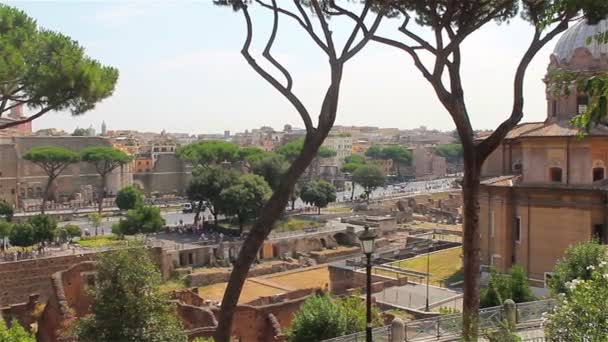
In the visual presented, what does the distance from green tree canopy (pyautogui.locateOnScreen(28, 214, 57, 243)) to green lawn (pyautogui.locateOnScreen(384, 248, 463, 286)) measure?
16.5 m

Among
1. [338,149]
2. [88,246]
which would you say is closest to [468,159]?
[88,246]

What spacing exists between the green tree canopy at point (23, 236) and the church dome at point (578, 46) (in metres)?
24.3

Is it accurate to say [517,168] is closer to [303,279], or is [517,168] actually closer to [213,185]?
[303,279]

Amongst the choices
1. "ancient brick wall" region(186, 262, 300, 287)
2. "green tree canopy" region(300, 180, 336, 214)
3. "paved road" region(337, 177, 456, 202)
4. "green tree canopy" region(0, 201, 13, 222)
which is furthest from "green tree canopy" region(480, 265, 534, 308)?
"paved road" region(337, 177, 456, 202)

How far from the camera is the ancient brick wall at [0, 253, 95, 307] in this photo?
25.0 metres

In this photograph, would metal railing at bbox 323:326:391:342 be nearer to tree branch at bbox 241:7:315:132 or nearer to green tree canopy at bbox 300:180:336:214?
tree branch at bbox 241:7:315:132

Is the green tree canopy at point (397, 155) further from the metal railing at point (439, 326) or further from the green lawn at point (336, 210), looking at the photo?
the metal railing at point (439, 326)

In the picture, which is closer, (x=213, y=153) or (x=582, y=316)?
(x=582, y=316)

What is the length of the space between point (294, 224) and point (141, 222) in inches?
415

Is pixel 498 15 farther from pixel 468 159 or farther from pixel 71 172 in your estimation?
pixel 71 172

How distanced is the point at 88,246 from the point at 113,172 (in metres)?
29.8

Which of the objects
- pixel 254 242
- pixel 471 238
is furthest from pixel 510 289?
pixel 254 242

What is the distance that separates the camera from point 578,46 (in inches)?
877

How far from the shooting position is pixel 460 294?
785 inches
